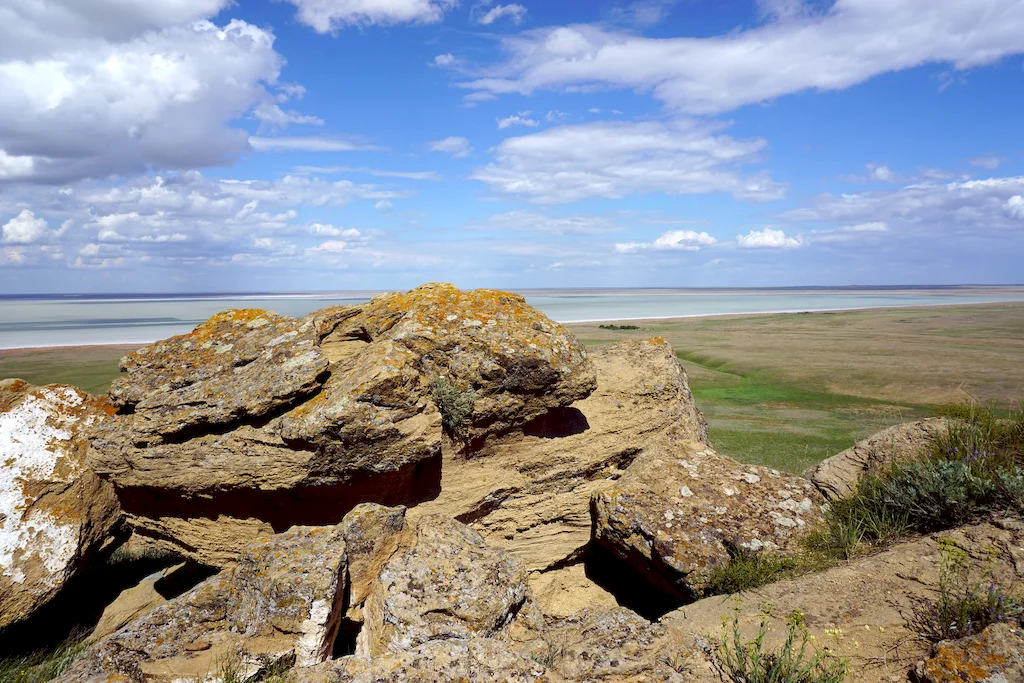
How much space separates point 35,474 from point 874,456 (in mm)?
12623

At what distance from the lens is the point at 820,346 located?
4569 centimetres

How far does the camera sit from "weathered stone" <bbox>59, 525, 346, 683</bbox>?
6070mm

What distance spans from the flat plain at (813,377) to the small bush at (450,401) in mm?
8063

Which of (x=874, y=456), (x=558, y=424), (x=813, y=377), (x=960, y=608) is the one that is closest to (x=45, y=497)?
(x=558, y=424)

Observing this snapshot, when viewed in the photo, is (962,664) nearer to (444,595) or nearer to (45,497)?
(444,595)

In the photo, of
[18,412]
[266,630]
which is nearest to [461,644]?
[266,630]

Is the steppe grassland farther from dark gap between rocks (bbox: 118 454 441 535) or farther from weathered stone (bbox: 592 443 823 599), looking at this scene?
dark gap between rocks (bbox: 118 454 441 535)

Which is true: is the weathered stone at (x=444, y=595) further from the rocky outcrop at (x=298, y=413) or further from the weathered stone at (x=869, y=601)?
the weathered stone at (x=869, y=601)

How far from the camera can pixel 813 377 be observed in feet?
99.1

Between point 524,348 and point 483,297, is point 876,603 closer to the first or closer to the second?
point 524,348

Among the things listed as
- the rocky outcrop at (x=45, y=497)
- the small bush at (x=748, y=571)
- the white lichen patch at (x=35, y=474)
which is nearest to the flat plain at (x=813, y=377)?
the small bush at (x=748, y=571)

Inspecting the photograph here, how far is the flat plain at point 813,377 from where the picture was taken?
61.8ft

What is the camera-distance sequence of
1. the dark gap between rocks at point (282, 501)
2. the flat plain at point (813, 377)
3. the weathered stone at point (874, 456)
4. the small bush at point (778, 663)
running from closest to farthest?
the small bush at point (778, 663) < the dark gap between rocks at point (282, 501) < the weathered stone at point (874, 456) < the flat plain at point (813, 377)

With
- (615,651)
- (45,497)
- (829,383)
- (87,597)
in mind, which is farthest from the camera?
(829,383)
